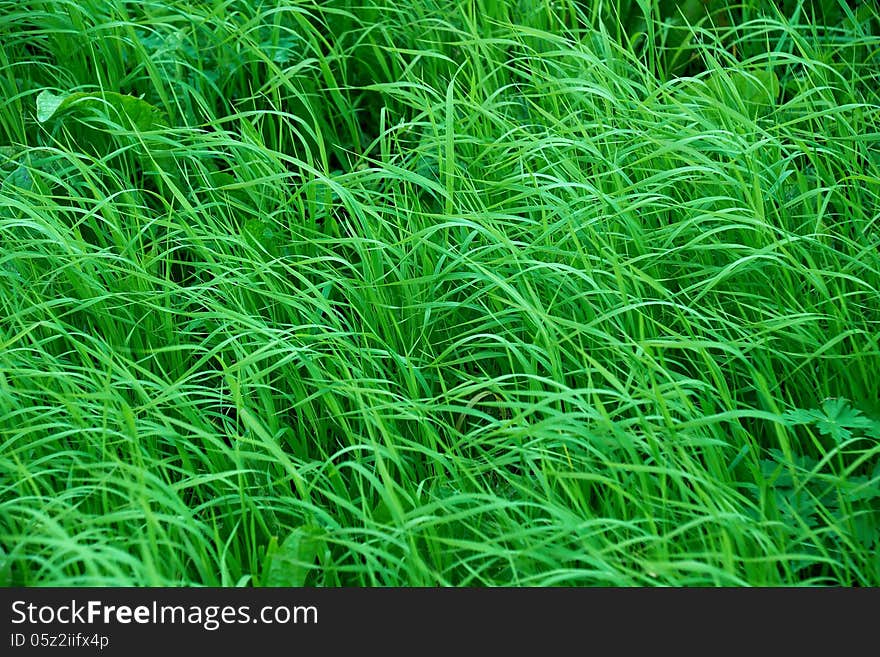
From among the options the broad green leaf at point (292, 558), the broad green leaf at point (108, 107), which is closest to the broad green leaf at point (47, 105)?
the broad green leaf at point (108, 107)

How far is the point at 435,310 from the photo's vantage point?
8.29ft

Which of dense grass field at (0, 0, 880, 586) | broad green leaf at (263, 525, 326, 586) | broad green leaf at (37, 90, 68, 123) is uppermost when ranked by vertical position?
broad green leaf at (37, 90, 68, 123)

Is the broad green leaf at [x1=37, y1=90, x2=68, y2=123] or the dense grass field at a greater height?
the broad green leaf at [x1=37, y1=90, x2=68, y2=123]

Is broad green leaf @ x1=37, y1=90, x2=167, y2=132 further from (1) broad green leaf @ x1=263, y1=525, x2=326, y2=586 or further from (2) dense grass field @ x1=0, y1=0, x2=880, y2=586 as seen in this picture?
(1) broad green leaf @ x1=263, y1=525, x2=326, y2=586

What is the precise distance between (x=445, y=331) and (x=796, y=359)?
0.88m

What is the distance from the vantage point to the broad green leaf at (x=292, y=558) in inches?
77.7

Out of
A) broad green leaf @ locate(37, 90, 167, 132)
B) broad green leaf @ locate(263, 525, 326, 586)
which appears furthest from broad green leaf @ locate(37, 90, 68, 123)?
broad green leaf @ locate(263, 525, 326, 586)

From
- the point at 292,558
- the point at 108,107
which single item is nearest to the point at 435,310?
the point at 292,558

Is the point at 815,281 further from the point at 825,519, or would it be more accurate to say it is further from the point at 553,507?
the point at 553,507

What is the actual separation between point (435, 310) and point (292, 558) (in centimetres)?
81

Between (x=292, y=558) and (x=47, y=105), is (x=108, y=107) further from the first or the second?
(x=292, y=558)

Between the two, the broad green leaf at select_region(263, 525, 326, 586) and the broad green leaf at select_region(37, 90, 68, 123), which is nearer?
the broad green leaf at select_region(263, 525, 326, 586)

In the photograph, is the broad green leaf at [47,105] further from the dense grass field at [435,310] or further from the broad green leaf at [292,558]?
the broad green leaf at [292,558]

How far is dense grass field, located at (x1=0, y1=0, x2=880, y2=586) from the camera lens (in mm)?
2008
